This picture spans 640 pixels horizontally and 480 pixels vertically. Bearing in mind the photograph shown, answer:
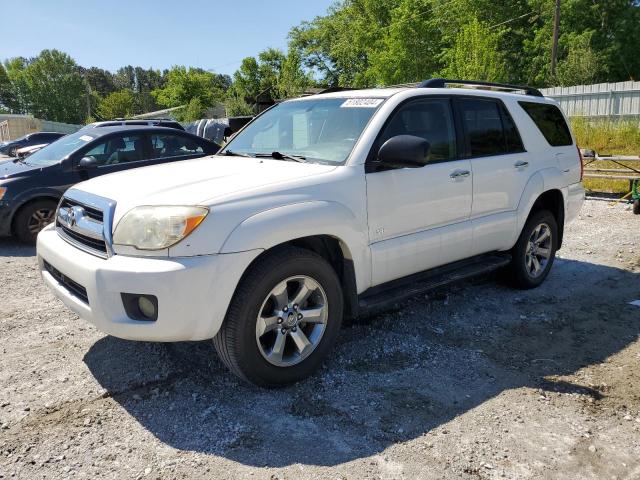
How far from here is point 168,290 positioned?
9.08 feet

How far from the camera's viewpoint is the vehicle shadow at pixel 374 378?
112 inches

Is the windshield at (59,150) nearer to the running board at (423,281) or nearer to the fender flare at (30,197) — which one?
the fender flare at (30,197)

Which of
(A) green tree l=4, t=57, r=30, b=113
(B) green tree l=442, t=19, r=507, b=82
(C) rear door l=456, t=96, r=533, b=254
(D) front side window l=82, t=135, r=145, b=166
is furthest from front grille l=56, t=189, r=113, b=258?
(A) green tree l=4, t=57, r=30, b=113

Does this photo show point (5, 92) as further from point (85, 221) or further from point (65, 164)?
point (85, 221)

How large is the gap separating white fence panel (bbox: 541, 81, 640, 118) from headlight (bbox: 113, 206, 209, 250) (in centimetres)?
1760

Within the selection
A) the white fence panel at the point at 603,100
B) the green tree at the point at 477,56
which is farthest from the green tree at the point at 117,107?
the white fence panel at the point at 603,100

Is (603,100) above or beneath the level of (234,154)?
above

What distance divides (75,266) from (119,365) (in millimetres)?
895

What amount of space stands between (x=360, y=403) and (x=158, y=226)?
61.7 inches

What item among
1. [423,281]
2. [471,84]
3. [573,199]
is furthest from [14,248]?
[573,199]

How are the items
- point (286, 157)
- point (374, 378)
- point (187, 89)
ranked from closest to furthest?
point (374, 378) → point (286, 157) → point (187, 89)

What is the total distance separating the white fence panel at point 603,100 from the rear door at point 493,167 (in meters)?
14.7

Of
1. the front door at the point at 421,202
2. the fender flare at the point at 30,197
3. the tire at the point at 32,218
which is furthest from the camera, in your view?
the tire at the point at 32,218

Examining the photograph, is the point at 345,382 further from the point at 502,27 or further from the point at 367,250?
the point at 502,27
